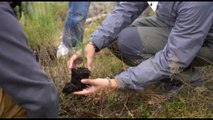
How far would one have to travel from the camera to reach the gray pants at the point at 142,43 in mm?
2453

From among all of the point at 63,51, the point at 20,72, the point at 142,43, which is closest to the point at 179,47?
the point at 142,43

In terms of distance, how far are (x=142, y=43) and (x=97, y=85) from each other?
537mm

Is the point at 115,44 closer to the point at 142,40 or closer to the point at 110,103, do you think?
the point at 142,40

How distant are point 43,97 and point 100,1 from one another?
352 cm

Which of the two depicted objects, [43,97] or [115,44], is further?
→ [115,44]

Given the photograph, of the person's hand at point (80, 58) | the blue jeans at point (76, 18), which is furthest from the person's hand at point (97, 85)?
the blue jeans at point (76, 18)

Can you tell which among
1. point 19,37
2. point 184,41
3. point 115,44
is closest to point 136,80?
point 184,41

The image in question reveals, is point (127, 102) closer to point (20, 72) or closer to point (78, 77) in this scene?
point (78, 77)

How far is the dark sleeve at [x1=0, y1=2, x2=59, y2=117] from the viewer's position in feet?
4.90

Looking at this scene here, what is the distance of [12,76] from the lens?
1501 mm

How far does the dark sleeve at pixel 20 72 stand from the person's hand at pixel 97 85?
45 cm

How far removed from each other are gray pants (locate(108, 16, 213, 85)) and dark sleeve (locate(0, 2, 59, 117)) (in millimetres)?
964

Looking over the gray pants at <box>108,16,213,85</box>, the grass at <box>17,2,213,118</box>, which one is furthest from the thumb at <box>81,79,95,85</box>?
the gray pants at <box>108,16,213,85</box>

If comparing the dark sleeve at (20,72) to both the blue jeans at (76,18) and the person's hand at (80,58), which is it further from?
→ the blue jeans at (76,18)
